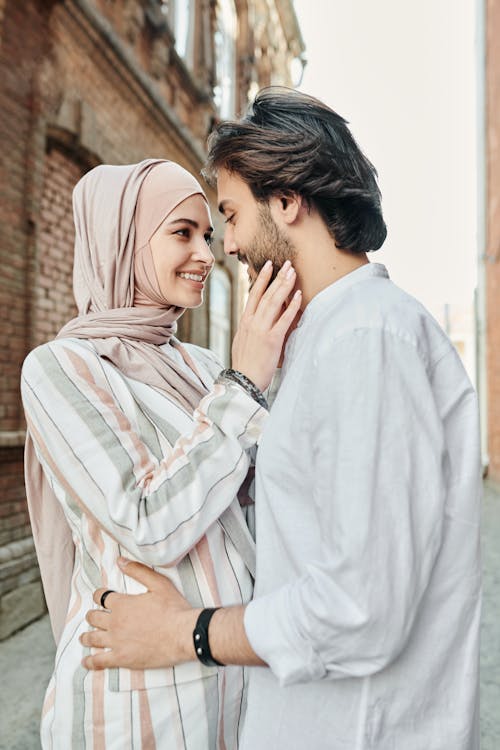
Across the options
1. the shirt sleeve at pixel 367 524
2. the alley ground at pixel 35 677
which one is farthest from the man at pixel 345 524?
the alley ground at pixel 35 677

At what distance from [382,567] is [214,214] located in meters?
10.7

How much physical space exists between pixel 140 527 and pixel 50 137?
531 cm

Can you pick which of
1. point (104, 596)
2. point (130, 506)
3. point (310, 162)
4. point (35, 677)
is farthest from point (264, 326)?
point (35, 677)

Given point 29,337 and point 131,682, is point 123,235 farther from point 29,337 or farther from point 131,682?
point 29,337

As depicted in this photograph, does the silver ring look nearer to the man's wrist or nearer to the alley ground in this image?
the man's wrist

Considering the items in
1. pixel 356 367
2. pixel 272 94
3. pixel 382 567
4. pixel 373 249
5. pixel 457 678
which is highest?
pixel 272 94

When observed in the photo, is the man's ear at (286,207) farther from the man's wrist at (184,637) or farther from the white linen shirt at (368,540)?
the man's wrist at (184,637)

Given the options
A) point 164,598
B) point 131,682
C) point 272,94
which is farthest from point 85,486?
point 272,94

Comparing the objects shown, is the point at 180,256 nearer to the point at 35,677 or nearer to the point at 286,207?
the point at 286,207

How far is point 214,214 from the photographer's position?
1109 cm

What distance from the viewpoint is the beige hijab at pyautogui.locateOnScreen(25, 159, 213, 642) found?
1.73 meters

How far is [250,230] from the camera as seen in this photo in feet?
4.90

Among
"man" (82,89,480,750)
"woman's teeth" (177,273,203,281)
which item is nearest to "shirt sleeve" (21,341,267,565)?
"man" (82,89,480,750)

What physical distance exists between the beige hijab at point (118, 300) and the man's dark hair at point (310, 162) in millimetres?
521
